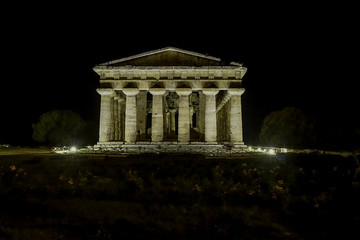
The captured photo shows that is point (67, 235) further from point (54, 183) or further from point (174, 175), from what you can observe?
point (174, 175)

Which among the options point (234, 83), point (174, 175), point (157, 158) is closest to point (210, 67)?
point (234, 83)

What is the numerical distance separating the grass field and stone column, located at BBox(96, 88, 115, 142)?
15582 mm

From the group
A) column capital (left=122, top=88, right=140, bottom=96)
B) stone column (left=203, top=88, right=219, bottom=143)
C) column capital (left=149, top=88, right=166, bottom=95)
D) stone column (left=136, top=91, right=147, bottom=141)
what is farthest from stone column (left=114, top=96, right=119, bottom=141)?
stone column (left=203, top=88, right=219, bottom=143)

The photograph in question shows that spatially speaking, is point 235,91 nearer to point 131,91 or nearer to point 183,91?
point 183,91

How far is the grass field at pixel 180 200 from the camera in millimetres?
16594

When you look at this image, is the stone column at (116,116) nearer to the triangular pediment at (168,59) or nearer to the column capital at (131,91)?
the column capital at (131,91)

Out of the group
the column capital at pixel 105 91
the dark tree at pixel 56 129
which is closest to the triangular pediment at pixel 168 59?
the column capital at pixel 105 91

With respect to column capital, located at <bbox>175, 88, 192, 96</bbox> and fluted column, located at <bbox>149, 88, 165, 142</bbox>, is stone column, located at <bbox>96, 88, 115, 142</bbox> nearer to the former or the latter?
fluted column, located at <bbox>149, 88, 165, 142</bbox>

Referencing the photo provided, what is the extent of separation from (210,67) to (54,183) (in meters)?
25.4

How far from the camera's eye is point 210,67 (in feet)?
136

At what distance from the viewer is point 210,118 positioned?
41531 millimetres

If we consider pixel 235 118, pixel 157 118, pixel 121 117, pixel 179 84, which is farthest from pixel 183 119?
pixel 121 117

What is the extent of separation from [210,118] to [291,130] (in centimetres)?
3489

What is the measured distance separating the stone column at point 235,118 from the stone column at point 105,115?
1497cm
